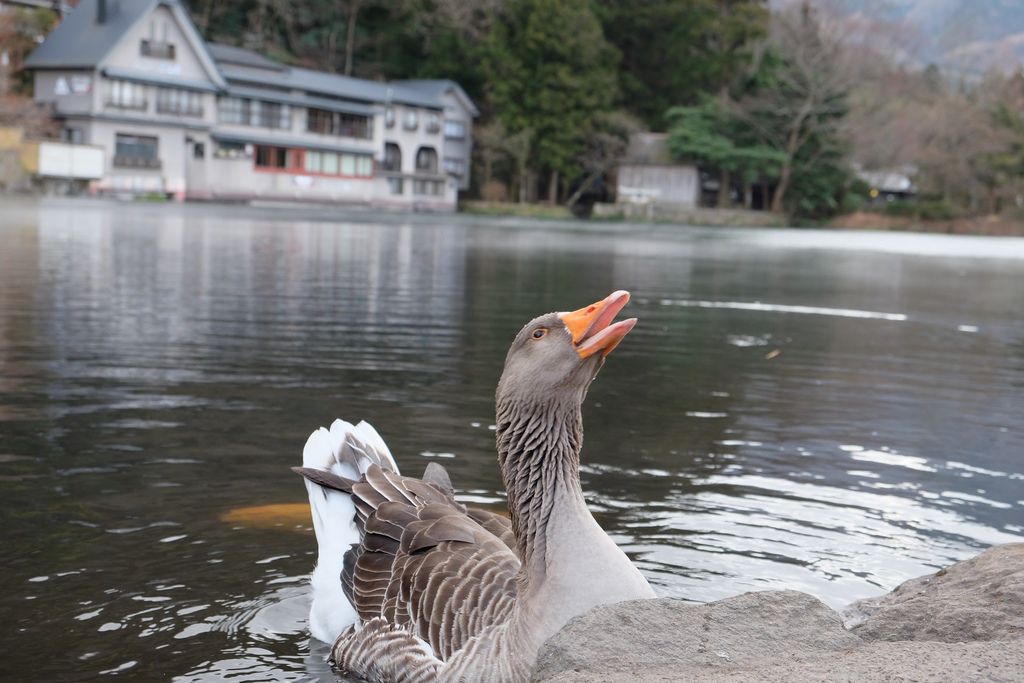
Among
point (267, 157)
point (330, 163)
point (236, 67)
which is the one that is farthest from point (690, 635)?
point (330, 163)

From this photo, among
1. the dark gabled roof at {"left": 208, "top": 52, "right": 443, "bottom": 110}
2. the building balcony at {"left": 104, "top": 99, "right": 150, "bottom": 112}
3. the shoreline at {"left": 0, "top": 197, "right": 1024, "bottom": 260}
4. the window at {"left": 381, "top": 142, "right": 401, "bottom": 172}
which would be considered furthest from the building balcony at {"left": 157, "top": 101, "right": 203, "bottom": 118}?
the window at {"left": 381, "top": 142, "right": 401, "bottom": 172}

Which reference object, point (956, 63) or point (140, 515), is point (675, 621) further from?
point (956, 63)

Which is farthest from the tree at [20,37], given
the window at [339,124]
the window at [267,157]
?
the window at [339,124]

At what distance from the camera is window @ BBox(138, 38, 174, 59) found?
63156mm

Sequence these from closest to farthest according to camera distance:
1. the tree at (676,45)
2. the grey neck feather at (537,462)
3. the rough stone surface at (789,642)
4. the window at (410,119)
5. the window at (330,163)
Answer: the rough stone surface at (789,642) < the grey neck feather at (537,462) < the tree at (676,45) < the window at (330,163) < the window at (410,119)

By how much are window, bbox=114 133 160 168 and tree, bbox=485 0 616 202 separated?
2165 cm

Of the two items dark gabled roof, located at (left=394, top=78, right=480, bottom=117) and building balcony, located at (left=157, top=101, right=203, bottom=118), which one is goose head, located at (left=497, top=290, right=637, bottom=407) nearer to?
building balcony, located at (left=157, top=101, right=203, bottom=118)

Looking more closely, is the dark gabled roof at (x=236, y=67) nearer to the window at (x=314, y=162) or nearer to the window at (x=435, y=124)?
the window at (x=435, y=124)

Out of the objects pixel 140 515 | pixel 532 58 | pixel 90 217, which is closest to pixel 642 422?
pixel 140 515

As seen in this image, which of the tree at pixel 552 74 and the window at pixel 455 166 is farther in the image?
the window at pixel 455 166

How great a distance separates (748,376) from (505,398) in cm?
893

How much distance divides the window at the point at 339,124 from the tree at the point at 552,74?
8.44m

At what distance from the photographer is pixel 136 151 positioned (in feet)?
204

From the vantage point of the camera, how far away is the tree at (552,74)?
7012 cm
